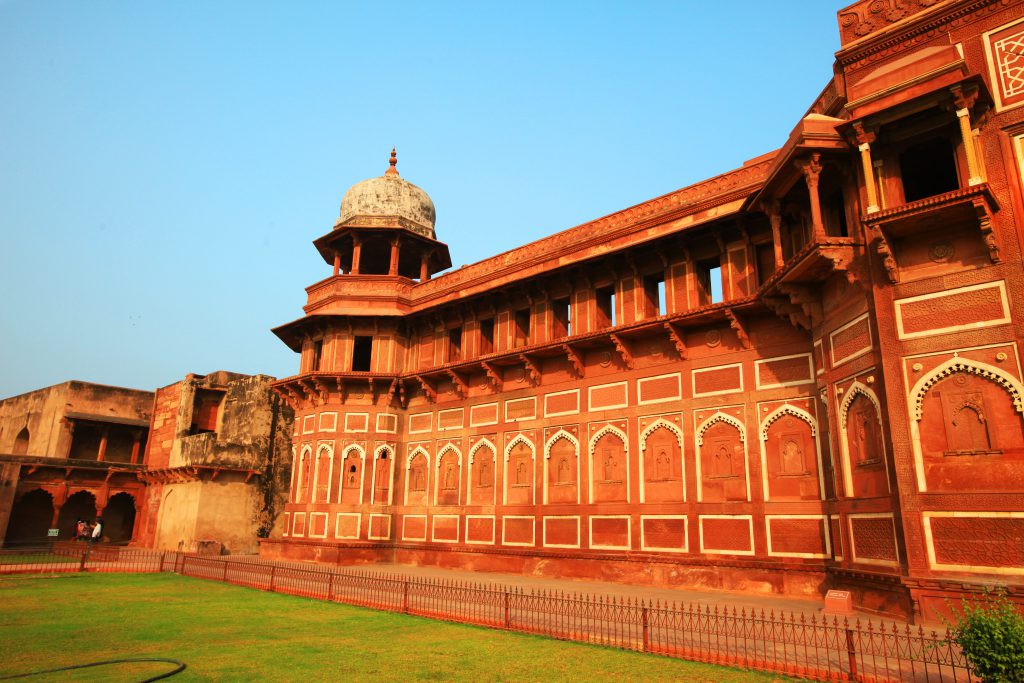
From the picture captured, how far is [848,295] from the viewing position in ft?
40.3

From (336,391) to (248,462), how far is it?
26.8 feet

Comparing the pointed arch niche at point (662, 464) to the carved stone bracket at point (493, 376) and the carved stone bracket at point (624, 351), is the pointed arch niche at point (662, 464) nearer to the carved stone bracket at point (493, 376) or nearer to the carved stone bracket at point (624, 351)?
the carved stone bracket at point (624, 351)

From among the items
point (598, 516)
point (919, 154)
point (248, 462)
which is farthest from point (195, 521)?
point (919, 154)

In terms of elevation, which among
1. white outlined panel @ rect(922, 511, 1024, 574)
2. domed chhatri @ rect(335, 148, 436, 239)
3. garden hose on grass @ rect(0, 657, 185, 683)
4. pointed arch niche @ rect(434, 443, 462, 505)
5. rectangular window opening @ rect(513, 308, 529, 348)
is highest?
domed chhatri @ rect(335, 148, 436, 239)

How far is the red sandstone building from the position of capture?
1012 cm

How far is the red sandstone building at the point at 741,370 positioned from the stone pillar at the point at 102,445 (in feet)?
58.1

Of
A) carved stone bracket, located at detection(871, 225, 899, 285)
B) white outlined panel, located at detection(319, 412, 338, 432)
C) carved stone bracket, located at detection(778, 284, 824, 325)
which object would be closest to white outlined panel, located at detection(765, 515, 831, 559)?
carved stone bracket, located at detection(778, 284, 824, 325)

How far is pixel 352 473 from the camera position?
73.7 feet

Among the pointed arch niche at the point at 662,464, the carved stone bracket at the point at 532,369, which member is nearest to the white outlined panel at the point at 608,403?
the pointed arch niche at the point at 662,464

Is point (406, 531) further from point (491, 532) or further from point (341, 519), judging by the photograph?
point (491, 532)

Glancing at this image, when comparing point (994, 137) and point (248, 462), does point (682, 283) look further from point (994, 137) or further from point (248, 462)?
point (248, 462)

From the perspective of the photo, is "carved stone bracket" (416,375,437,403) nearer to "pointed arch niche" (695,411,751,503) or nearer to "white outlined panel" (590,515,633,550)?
"white outlined panel" (590,515,633,550)

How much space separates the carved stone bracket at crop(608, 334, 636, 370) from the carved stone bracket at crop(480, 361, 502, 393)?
4325mm

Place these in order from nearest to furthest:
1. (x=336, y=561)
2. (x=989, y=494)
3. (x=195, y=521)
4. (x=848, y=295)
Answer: (x=989, y=494), (x=848, y=295), (x=336, y=561), (x=195, y=521)
